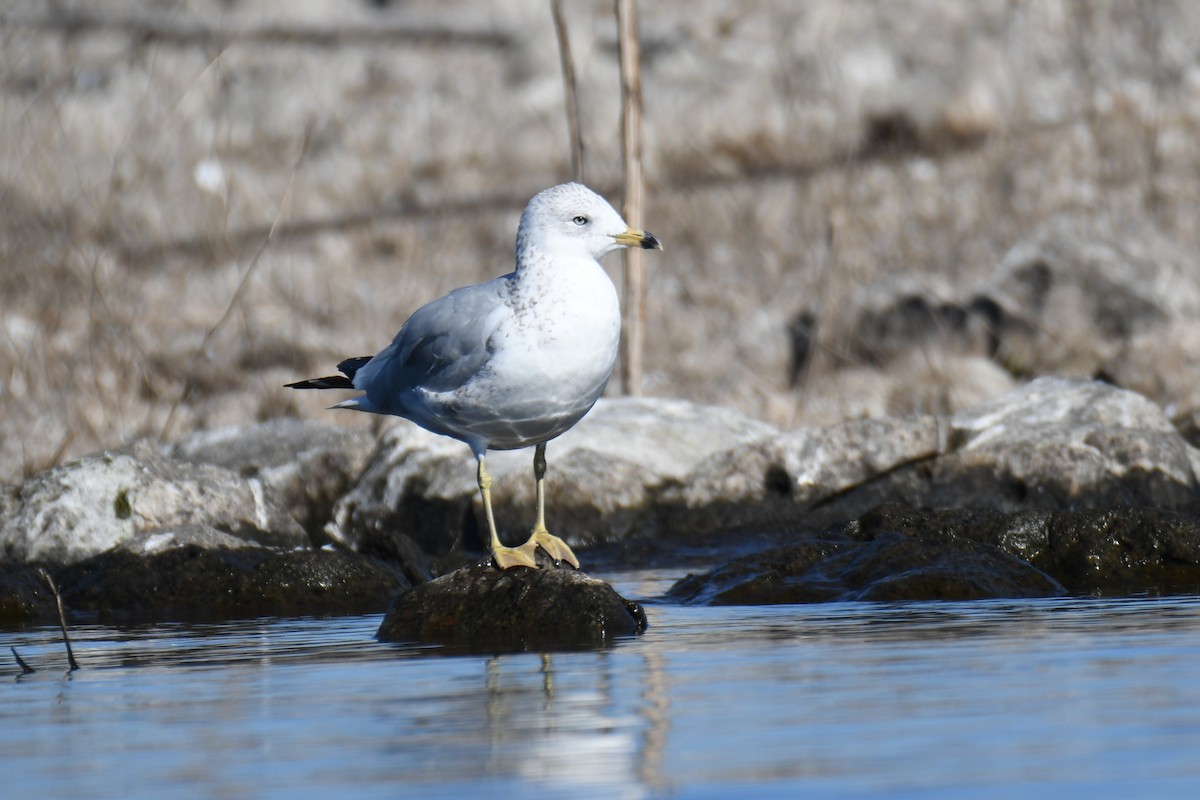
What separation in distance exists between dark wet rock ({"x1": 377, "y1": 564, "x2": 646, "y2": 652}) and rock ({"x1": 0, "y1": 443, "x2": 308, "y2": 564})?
8.85 ft

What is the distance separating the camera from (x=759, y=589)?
6.49 metres

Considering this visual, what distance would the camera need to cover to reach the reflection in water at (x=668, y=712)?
10.8 ft

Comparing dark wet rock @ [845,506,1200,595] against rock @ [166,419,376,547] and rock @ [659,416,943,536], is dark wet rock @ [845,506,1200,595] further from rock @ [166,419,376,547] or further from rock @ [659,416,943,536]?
rock @ [166,419,376,547]

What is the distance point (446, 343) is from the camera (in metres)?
5.77

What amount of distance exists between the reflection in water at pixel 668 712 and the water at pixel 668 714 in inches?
0.4

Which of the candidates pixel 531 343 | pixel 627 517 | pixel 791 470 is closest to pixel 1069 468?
pixel 791 470

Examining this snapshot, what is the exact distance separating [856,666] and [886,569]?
1.81 m

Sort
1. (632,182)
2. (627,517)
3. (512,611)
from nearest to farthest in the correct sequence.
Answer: (512,611) < (627,517) < (632,182)

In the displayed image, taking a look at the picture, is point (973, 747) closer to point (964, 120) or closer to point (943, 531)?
point (943, 531)

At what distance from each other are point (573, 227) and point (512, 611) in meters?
1.18

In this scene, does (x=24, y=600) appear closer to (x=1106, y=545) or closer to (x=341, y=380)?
(x=341, y=380)

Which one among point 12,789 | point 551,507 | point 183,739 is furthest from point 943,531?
point 12,789

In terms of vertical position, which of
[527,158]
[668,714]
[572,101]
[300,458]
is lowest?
[668,714]

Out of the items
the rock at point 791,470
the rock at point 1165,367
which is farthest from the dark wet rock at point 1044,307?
the rock at point 791,470
